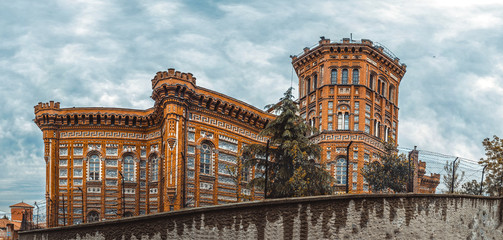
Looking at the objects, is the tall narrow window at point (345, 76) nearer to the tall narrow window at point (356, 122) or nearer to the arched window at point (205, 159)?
the tall narrow window at point (356, 122)

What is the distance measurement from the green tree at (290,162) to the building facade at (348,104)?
1191 cm

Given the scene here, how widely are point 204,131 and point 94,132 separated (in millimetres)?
8971

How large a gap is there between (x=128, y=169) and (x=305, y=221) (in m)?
24.9

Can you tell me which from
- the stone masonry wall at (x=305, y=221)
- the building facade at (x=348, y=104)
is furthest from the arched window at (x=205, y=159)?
the stone masonry wall at (x=305, y=221)

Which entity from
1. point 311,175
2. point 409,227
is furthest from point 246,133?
point 409,227

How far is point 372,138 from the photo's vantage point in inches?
1746

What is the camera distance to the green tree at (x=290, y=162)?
1156 inches

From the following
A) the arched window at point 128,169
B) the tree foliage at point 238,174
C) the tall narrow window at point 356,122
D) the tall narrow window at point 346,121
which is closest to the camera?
the tree foliage at point 238,174

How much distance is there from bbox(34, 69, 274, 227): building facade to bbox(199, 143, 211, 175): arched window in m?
0.07

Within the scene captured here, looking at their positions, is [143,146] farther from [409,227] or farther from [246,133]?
[409,227]

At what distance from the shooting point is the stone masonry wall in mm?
17594

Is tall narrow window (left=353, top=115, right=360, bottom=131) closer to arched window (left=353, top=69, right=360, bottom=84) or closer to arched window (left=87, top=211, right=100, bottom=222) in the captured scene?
arched window (left=353, top=69, right=360, bottom=84)

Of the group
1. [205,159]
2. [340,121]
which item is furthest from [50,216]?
[340,121]

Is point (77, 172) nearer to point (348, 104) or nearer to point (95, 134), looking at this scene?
point (95, 134)
